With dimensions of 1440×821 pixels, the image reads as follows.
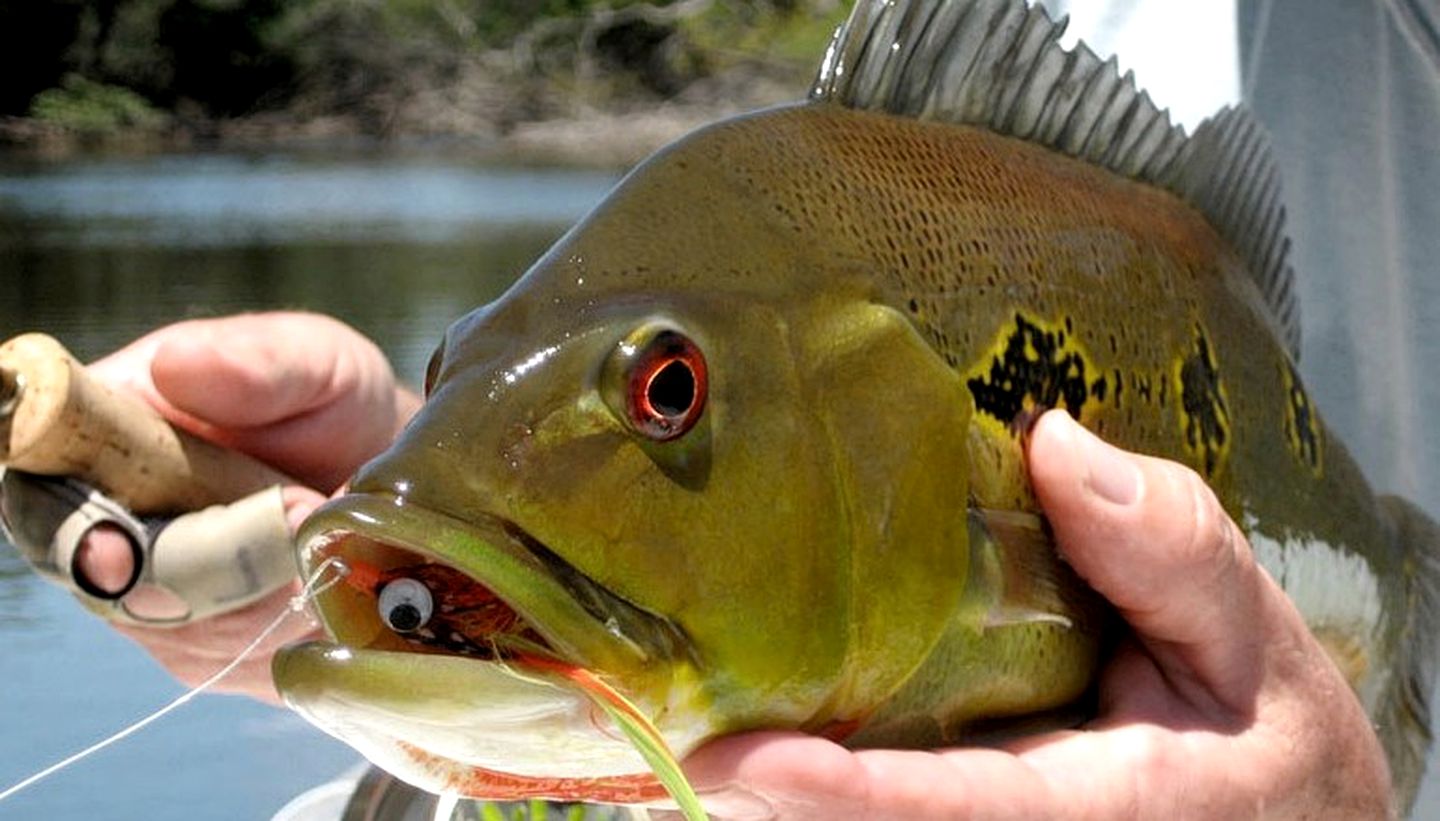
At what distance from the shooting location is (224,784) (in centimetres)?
329

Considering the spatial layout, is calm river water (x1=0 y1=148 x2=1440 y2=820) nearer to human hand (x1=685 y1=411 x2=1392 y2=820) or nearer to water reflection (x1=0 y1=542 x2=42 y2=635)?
water reflection (x1=0 y1=542 x2=42 y2=635)

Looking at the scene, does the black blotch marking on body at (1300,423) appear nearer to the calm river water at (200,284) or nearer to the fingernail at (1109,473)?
the fingernail at (1109,473)

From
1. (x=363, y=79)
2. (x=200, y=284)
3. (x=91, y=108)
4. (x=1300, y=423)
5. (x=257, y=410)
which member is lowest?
(x=91, y=108)

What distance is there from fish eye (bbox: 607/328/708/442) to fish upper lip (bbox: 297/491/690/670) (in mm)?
A: 121

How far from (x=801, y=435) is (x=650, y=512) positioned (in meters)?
0.15

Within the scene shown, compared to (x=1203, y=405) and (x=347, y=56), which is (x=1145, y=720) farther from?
(x=347, y=56)

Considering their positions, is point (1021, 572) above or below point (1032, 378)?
below

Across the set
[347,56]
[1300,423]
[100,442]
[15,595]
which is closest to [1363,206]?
[1300,423]

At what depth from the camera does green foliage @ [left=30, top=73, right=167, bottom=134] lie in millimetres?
37188

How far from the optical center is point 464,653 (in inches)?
56.9

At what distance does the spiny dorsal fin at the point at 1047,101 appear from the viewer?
1.83 meters

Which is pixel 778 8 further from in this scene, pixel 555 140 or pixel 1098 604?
pixel 1098 604

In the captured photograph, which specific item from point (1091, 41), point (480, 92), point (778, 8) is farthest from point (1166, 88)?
point (778, 8)

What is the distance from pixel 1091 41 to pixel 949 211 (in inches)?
33.3
